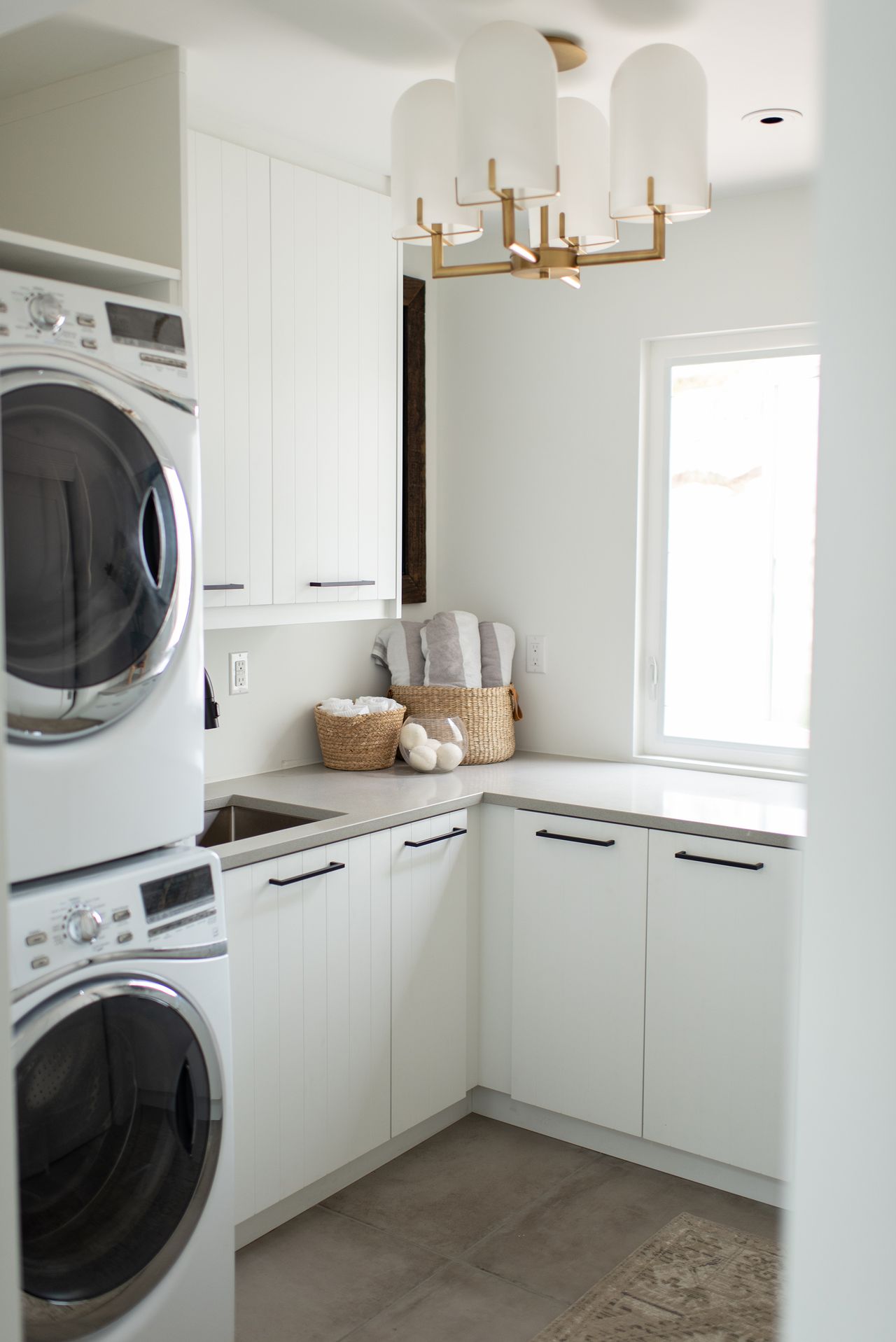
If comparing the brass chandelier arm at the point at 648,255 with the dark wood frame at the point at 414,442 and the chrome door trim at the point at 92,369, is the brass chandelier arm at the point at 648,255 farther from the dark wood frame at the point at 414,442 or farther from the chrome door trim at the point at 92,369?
the dark wood frame at the point at 414,442

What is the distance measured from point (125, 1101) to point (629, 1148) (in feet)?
4.92

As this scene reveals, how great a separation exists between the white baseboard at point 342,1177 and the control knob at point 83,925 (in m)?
1.03

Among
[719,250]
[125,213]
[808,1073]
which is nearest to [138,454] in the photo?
[125,213]

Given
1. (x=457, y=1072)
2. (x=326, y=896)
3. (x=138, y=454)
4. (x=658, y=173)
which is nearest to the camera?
(x=138, y=454)

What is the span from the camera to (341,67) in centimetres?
221

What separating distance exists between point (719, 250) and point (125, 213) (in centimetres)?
163

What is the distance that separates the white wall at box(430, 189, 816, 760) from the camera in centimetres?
307

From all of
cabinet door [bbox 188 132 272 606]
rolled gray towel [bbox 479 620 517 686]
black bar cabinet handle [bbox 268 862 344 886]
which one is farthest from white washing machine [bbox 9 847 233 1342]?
rolled gray towel [bbox 479 620 517 686]

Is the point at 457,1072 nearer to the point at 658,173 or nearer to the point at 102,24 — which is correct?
the point at 658,173

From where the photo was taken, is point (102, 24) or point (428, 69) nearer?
point (102, 24)

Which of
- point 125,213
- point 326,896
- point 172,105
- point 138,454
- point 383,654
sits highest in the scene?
point 172,105

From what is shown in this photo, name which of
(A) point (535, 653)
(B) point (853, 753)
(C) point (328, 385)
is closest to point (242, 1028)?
(C) point (328, 385)

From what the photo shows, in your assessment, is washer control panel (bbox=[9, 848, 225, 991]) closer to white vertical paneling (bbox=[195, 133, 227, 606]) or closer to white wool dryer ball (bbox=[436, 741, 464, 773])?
white vertical paneling (bbox=[195, 133, 227, 606])

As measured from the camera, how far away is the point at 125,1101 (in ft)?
5.69
